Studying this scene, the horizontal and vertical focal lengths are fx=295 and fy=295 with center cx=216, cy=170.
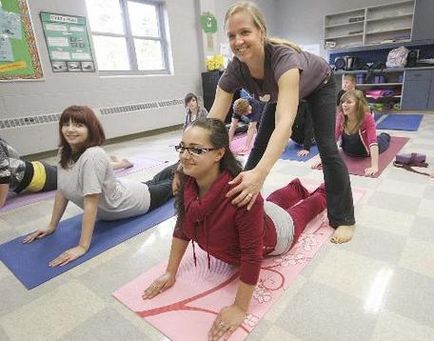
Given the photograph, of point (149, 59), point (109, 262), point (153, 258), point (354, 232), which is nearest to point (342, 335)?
point (354, 232)

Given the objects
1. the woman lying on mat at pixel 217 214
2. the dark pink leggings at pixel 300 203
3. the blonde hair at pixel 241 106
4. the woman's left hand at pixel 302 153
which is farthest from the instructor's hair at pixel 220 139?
the blonde hair at pixel 241 106

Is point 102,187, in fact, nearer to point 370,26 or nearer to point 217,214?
point 217,214

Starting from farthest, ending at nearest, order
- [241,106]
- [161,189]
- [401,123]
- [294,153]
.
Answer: [401,123] → [241,106] → [294,153] → [161,189]

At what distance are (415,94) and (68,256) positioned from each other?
6625mm

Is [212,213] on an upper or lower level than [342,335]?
upper

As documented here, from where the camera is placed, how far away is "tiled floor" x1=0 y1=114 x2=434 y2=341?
100cm

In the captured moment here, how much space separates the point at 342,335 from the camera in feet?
3.13

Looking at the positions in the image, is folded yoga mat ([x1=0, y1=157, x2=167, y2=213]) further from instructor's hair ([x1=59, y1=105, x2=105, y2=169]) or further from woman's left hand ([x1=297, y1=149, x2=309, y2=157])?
woman's left hand ([x1=297, y1=149, x2=309, y2=157])

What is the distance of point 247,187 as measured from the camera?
872 mm

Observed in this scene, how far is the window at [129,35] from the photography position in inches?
174

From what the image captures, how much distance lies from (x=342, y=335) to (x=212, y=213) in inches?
22.7

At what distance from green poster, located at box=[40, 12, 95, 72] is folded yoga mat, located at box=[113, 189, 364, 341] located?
353cm

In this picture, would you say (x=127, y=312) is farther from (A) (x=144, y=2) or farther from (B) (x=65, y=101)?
(A) (x=144, y=2)

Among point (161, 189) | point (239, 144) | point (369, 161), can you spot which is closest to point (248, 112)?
point (239, 144)
